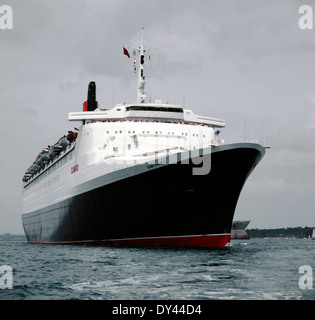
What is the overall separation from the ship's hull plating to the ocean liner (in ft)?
0.20

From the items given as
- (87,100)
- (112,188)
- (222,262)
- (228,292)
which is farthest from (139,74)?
(228,292)

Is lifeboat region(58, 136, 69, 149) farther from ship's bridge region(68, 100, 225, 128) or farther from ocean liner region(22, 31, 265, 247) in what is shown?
ship's bridge region(68, 100, 225, 128)

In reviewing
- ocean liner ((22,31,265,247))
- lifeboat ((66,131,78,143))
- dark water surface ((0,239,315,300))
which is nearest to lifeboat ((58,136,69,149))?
lifeboat ((66,131,78,143))

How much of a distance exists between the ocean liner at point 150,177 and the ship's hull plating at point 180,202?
2.3 inches

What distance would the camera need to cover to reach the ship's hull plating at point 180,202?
2580cm

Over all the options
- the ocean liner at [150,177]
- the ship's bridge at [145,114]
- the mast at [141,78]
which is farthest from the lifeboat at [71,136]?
the mast at [141,78]

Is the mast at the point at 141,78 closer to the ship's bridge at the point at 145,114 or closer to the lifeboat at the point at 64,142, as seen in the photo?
the ship's bridge at the point at 145,114

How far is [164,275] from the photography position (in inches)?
586

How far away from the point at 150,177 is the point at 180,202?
2.35 metres

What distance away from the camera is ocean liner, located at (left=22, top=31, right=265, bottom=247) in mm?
25828

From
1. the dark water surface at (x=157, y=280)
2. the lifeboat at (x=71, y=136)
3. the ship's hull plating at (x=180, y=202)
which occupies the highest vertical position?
the lifeboat at (x=71, y=136)

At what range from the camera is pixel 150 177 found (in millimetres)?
26141

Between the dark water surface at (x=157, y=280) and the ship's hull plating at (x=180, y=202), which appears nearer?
the dark water surface at (x=157, y=280)
